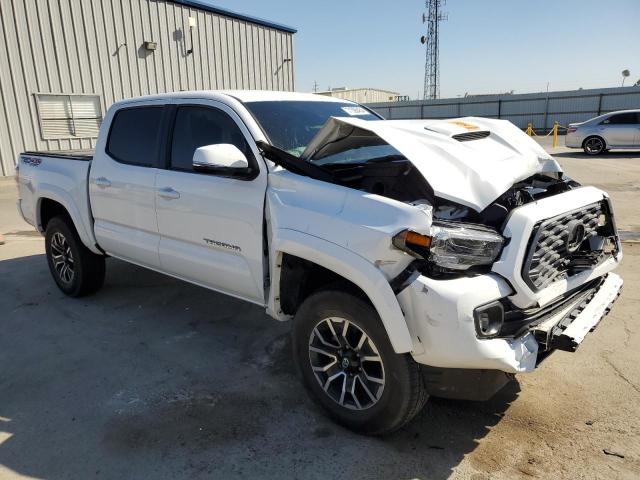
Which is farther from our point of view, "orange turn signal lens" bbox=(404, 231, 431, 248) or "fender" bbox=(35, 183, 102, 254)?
"fender" bbox=(35, 183, 102, 254)

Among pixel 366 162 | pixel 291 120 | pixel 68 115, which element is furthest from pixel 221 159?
pixel 68 115

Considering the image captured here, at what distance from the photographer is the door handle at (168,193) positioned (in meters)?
3.75

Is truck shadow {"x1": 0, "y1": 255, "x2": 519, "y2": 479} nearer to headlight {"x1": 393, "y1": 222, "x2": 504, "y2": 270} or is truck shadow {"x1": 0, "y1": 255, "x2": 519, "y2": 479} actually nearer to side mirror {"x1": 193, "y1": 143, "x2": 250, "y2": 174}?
headlight {"x1": 393, "y1": 222, "x2": 504, "y2": 270}

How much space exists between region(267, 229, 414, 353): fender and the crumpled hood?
0.56 metres

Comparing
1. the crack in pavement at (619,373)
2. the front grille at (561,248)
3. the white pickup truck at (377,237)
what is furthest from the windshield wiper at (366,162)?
the crack in pavement at (619,373)

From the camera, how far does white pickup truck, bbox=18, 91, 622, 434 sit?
2447 mm

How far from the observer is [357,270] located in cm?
256

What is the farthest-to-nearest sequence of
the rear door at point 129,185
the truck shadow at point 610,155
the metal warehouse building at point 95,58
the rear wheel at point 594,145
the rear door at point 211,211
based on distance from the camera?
1. the rear wheel at point 594,145
2. the truck shadow at point 610,155
3. the metal warehouse building at point 95,58
4. the rear door at point 129,185
5. the rear door at point 211,211

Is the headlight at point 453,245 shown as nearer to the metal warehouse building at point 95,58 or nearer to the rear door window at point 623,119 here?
the metal warehouse building at point 95,58

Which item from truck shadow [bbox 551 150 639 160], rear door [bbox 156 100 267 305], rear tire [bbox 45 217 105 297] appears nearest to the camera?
rear door [bbox 156 100 267 305]

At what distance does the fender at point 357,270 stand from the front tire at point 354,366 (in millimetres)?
136

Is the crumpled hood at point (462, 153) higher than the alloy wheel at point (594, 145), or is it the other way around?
the crumpled hood at point (462, 153)

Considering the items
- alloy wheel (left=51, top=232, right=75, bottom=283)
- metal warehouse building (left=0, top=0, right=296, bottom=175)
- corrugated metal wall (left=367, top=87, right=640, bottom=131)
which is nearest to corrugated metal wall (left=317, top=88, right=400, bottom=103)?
corrugated metal wall (left=367, top=87, right=640, bottom=131)

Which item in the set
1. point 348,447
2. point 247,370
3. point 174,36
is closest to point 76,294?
point 247,370
